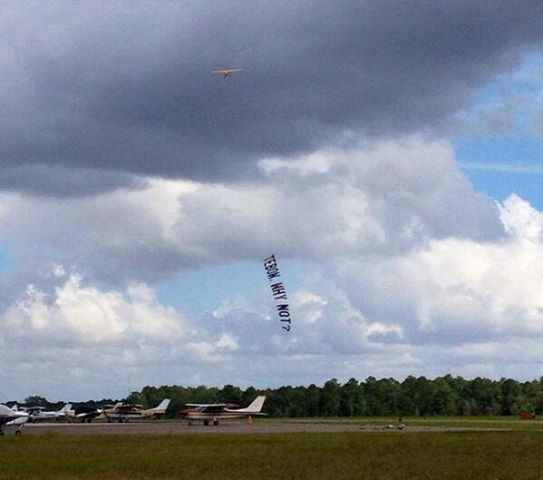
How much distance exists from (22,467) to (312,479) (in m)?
14.8

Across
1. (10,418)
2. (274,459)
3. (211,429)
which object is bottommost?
(274,459)

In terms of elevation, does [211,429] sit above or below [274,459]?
above

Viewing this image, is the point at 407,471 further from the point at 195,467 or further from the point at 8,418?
the point at 8,418

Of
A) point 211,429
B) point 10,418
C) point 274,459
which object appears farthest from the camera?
point 211,429

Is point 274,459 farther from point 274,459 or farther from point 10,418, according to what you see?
point 10,418

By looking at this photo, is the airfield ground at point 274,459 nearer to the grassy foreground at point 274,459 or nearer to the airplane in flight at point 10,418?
the grassy foreground at point 274,459

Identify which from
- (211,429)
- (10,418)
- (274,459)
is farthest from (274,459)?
(211,429)

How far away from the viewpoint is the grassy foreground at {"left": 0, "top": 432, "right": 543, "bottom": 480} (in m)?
42.6

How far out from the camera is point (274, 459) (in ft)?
167

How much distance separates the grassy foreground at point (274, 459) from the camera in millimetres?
42594

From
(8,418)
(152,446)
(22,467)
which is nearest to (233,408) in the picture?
(8,418)

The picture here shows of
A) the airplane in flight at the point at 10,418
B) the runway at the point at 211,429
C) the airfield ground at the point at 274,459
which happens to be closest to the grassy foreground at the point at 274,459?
the airfield ground at the point at 274,459

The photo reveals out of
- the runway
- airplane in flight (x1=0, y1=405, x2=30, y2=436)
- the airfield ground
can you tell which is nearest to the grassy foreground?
the airfield ground

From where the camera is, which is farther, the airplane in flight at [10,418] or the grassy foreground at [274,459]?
the airplane in flight at [10,418]
